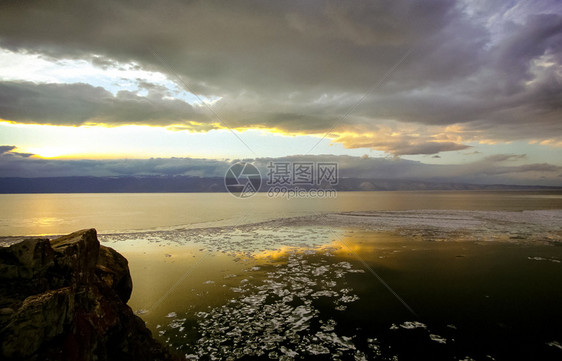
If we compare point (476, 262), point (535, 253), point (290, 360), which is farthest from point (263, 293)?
point (535, 253)

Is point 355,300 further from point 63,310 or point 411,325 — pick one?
point 63,310

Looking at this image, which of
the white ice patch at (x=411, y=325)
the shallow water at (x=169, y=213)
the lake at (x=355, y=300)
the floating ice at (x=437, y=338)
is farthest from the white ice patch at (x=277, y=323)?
the shallow water at (x=169, y=213)

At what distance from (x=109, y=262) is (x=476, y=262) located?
57.8 feet

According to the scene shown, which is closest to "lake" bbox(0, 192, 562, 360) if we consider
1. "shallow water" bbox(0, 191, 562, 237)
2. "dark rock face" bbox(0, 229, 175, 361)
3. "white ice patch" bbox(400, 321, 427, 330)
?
"white ice patch" bbox(400, 321, 427, 330)

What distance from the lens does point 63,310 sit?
531 centimetres

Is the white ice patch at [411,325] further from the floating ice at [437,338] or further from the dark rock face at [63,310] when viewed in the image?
the dark rock face at [63,310]

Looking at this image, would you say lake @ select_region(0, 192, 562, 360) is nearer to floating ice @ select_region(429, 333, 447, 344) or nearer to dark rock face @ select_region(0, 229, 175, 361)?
floating ice @ select_region(429, 333, 447, 344)

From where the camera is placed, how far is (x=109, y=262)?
318 inches

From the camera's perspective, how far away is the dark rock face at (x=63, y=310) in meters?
4.81

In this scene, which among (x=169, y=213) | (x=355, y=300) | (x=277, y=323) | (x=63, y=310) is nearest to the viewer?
(x=63, y=310)

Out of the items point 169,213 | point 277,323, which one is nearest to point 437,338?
point 277,323

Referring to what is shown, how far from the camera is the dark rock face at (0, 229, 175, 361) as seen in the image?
15.8 feet

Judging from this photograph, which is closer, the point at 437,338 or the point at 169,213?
the point at 437,338

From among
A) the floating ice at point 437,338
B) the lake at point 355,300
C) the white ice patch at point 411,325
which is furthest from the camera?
the white ice patch at point 411,325
